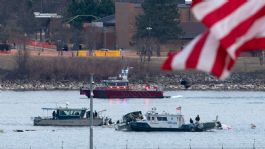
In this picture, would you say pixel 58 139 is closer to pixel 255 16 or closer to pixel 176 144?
pixel 176 144

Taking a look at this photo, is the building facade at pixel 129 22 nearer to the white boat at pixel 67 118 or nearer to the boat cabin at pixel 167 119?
the white boat at pixel 67 118

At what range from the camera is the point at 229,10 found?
437 inches

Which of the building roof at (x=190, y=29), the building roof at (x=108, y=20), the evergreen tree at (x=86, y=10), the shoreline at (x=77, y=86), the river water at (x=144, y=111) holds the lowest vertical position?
the river water at (x=144, y=111)

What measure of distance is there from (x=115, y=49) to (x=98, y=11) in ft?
33.3

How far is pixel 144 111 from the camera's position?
9719 centimetres

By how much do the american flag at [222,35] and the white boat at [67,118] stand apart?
7179 cm

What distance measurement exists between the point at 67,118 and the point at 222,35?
244 feet

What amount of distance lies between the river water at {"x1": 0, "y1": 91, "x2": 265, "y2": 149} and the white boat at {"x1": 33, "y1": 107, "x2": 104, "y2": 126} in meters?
0.85

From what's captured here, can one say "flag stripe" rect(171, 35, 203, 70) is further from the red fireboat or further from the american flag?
the red fireboat

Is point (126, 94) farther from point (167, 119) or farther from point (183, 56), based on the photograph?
point (183, 56)

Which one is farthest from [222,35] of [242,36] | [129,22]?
[129,22]

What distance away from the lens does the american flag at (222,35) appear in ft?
35.6

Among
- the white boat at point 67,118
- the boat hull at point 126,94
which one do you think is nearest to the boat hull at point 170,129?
the white boat at point 67,118

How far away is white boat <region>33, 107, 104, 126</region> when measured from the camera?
83.3 metres
